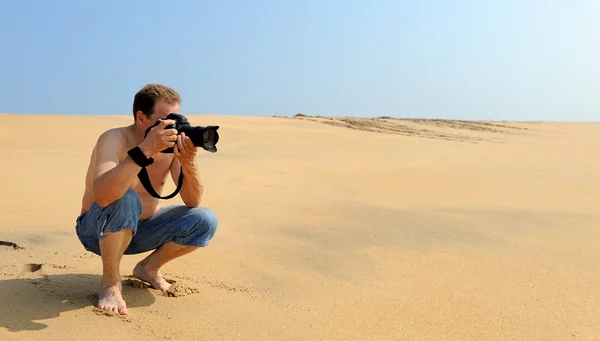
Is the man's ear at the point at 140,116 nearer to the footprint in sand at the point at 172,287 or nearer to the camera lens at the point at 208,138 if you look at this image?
the camera lens at the point at 208,138

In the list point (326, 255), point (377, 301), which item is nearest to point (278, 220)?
point (326, 255)

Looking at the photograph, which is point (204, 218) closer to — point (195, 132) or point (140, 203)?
point (140, 203)

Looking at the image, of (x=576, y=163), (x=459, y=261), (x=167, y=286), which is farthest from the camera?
(x=576, y=163)

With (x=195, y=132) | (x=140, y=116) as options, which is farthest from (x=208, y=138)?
(x=140, y=116)

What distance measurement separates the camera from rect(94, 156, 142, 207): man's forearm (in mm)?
2281

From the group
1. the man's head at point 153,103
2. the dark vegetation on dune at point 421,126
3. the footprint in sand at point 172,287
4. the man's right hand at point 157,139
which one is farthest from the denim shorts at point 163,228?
the dark vegetation on dune at point 421,126

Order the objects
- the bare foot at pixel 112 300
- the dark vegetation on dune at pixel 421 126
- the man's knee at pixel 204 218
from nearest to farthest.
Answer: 1. the bare foot at pixel 112 300
2. the man's knee at pixel 204 218
3. the dark vegetation on dune at pixel 421 126

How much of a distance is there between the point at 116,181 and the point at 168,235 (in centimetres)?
47

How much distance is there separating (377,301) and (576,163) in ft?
22.1

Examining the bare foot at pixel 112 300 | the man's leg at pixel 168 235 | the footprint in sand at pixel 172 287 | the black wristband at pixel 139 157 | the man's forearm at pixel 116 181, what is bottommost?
the footprint in sand at pixel 172 287

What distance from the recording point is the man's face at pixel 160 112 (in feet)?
8.20

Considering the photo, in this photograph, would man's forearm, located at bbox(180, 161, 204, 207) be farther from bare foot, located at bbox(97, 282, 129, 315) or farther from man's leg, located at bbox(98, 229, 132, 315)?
bare foot, located at bbox(97, 282, 129, 315)

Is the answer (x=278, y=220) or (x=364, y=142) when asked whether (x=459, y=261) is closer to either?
(x=278, y=220)

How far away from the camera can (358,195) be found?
5547 millimetres
